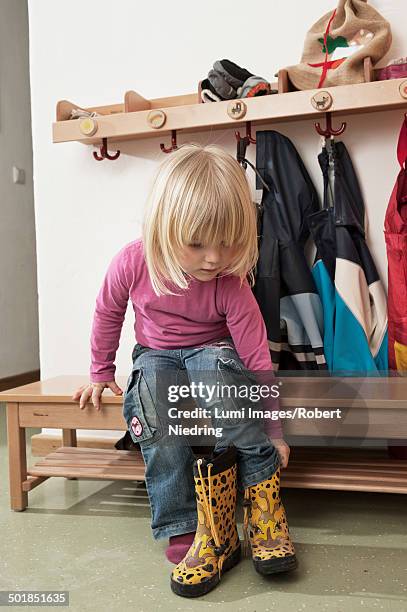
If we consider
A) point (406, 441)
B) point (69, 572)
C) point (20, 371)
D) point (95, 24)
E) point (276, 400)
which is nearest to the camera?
point (69, 572)

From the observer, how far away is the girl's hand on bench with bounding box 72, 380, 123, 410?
4.58ft

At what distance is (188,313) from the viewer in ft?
4.30

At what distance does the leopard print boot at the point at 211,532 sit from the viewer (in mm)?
1042

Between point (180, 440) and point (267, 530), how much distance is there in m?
0.22

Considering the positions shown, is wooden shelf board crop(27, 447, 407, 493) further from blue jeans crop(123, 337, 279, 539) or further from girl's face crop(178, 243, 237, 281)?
girl's face crop(178, 243, 237, 281)

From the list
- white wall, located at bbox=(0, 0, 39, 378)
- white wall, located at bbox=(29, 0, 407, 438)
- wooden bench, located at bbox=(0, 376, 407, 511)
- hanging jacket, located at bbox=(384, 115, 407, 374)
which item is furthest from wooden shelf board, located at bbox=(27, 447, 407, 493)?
white wall, located at bbox=(0, 0, 39, 378)

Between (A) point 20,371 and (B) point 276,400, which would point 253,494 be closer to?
(B) point 276,400

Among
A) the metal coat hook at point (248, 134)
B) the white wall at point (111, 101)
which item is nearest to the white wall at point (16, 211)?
the white wall at point (111, 101)

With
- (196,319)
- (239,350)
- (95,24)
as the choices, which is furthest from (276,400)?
(95,24)

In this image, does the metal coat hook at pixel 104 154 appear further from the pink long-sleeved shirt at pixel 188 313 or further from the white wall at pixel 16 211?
the white wall at pixel 16 211

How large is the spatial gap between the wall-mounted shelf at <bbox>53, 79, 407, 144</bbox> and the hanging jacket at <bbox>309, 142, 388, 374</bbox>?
14 centimetres

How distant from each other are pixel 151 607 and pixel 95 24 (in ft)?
5.00

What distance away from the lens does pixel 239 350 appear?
1.31 m

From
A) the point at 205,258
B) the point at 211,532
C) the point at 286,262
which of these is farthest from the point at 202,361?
the point at 286,262
